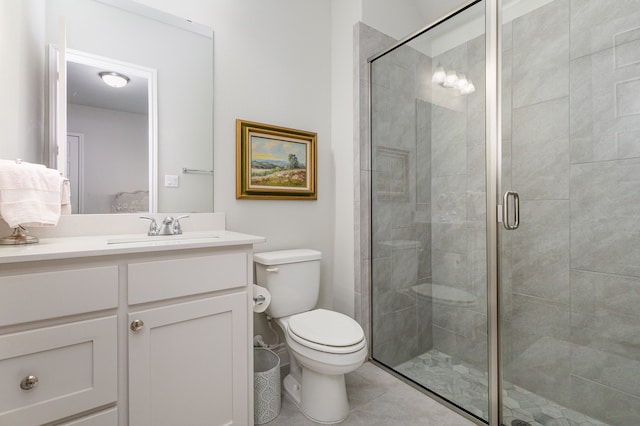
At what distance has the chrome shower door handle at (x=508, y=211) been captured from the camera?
1.42m

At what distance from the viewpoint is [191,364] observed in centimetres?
118

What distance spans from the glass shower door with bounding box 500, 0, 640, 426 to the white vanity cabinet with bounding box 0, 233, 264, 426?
124cm

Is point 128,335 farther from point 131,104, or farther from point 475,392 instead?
point 475,392

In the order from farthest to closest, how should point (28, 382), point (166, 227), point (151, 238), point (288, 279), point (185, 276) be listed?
point (288, 279), point (166, 227), point (151, 238), point (185, 276), point (28, 382)

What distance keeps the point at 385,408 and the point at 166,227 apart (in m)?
1.43

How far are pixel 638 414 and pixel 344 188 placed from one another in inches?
68.3

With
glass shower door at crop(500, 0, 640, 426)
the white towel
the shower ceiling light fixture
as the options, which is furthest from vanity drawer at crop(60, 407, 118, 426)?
the shower ceiling light fixture

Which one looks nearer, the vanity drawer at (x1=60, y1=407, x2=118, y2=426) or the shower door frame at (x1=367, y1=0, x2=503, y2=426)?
the vanity drawer at (x1=60, y1=407, x2=118, y2=426)

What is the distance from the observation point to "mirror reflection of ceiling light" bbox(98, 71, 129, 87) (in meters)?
1.43

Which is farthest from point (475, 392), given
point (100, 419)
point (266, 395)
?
point (100, 419)

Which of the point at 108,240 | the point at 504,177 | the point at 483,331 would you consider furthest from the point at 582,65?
the point at 108,240

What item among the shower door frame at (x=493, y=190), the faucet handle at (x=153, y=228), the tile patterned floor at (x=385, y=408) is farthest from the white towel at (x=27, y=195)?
the shower door frame at (x=493, y=190)

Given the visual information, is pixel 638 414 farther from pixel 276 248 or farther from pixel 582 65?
pixel 276 248

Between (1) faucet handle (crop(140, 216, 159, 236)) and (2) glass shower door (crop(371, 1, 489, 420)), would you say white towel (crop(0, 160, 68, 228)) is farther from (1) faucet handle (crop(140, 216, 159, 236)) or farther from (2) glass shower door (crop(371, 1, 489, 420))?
(2) glass shower door (crop(371, 1, 489, 420))
